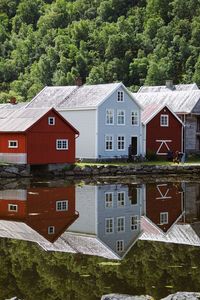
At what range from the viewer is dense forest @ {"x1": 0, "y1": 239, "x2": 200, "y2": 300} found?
45.8 ft

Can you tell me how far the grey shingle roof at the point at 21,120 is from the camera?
45688mm

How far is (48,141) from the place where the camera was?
46688 millimetres

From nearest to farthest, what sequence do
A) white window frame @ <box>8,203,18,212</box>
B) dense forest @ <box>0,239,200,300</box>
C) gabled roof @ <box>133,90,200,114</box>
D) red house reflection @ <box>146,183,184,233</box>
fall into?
dense forest @ <box>0,239,200,300</box>, red house reflection @ <box>146,183,184,233</box>, white window frame @ <box>8,203,18,212</box>, gabled roof @ <box>133,90,200,114</box>

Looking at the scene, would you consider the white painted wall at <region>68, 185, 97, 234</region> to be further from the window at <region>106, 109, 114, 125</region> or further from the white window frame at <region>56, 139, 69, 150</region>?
the window at <region>106, 109, 114, 125</region>

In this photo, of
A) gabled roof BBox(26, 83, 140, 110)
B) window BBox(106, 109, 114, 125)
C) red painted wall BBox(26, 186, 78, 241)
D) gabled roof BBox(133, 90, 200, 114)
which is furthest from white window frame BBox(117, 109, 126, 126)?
red painted wall BBox(26, 186, 78, 241)

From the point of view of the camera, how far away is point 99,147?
5262cm

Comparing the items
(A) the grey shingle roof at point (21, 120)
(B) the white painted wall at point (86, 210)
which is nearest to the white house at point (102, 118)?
(A) the grey shingle roof at point (21, 120)

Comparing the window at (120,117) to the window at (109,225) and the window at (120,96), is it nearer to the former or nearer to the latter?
the window at (120,96)

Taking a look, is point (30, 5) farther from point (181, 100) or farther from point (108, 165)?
point (108, 165)

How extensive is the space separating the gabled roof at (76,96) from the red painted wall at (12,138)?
880cm

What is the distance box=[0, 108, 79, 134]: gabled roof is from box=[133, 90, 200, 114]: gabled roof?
16.5 m

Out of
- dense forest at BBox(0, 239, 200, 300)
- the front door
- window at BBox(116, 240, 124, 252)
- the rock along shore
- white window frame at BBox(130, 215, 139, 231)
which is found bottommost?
dense forest at BBox(0, 239, 200, 300)

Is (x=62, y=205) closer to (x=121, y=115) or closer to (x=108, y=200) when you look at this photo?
(x=108, y=200)

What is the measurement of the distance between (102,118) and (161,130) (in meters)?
7.02
